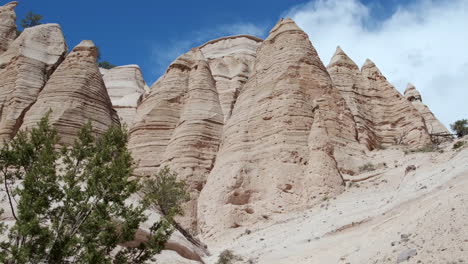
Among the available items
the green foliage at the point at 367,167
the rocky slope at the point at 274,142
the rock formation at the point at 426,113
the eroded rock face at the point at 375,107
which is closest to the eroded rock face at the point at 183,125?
the rocky slope at the point at 274,142

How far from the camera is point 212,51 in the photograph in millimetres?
51438

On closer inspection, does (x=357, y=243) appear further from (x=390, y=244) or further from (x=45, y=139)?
(x=45, y=139)

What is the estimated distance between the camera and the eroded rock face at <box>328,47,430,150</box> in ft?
102

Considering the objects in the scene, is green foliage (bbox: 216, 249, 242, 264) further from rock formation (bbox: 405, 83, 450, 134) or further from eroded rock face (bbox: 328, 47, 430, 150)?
rock formation (bbox: 405, 83, 450, 134)

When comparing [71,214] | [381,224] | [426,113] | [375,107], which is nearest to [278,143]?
[375,107]

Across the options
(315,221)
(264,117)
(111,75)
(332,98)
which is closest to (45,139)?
(315,221)

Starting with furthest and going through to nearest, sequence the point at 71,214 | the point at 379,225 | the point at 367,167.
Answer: the point at 367,167
the point at 379,225
the point at 71,214

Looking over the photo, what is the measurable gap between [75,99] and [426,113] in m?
30.3

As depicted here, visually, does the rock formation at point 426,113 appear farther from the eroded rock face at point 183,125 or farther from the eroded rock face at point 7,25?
the eroded rock face at point 7,25

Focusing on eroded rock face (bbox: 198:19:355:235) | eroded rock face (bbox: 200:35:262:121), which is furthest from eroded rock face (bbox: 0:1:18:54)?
eroded rock face (bbox: 198:19:355:235)

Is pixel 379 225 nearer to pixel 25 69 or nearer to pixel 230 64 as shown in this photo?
pixel 230 64

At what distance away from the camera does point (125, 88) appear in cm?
5347

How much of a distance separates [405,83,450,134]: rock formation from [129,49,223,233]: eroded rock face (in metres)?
18.7

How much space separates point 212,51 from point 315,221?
3390 centimetres
